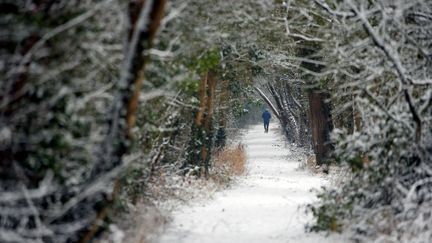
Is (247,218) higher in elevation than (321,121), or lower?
lower

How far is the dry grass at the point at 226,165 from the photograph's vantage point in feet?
51.7

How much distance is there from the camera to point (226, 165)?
1733cm

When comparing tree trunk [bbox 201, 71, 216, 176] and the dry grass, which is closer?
tree trunk [bbox 201, 71, 216, 176]

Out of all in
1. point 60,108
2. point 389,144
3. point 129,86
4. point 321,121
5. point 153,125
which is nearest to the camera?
point 129,86

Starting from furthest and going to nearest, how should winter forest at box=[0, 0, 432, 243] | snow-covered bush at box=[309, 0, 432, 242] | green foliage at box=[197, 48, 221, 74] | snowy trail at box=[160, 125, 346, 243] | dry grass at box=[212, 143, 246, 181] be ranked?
dry grass at box=[212, 143, 246, 181] < snowy trail at box=[160, 125, 346, 243] < green foliage at box=[197, 48, 221, 74] < snow-covered bush at box=[309, 0, 432, 242] < winter forest at box=[0, 0, 432, 243]

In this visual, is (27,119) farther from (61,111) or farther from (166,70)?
(166,70)

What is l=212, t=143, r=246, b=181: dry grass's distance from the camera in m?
15.8

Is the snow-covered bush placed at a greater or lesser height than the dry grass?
greater

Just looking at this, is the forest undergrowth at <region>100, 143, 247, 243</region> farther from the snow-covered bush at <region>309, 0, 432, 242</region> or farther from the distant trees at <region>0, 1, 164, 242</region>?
the snow-covered bush at <region>309, 0, 432, 242</region>

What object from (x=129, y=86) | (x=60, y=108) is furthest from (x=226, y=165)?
(x=129, y=86)

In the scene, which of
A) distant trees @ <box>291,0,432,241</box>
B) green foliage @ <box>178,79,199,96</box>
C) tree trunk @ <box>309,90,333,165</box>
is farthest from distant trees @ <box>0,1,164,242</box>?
tree trunk @ <box>309,90,333,165</box>

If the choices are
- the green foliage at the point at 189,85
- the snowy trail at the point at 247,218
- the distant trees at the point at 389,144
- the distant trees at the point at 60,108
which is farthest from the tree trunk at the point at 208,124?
the distant trees at the point at 60,108

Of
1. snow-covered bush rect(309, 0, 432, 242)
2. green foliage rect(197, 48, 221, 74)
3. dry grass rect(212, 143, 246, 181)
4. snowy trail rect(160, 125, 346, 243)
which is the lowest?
snowy trail rect(160, 125, 346, 243)

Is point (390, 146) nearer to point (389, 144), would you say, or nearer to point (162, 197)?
point (389, 144)
